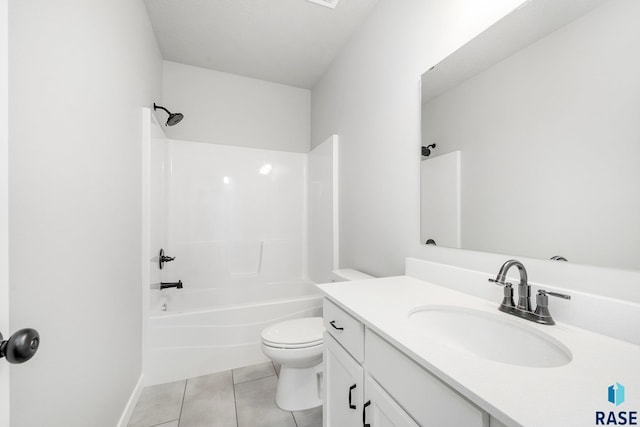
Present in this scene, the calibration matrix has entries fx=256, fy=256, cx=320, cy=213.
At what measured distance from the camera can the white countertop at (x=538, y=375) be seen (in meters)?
0.43

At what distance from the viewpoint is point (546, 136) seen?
86 centimetres

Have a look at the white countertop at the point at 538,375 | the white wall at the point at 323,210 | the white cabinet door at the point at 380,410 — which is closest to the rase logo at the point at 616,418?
the white countertop at the point at 538,375

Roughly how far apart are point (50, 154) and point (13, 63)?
265 millimetres

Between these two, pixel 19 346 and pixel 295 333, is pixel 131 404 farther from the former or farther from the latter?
pixel 19 346

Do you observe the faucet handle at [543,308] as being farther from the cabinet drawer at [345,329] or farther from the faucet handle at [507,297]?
the cabinet drawer at [345,329]

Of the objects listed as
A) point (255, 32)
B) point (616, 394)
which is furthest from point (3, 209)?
point (255, 32)

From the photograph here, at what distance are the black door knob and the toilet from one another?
114cm

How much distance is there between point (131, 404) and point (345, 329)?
1.52m

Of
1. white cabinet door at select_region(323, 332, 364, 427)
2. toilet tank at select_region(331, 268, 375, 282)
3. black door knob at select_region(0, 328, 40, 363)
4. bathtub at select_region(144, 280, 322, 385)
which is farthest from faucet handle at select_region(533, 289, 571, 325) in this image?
bathtub at select_region(144, 280, 322, 385)

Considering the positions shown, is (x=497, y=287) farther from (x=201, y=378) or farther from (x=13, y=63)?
(x=201, y=378)

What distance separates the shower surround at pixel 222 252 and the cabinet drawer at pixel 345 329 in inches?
44.9

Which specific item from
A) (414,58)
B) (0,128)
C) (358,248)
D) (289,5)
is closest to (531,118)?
(414,58)

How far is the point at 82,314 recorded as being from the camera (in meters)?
1.03

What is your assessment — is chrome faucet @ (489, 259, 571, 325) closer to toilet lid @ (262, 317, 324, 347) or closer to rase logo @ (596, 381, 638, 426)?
rase logo @ (596, 381, 638, 426)
